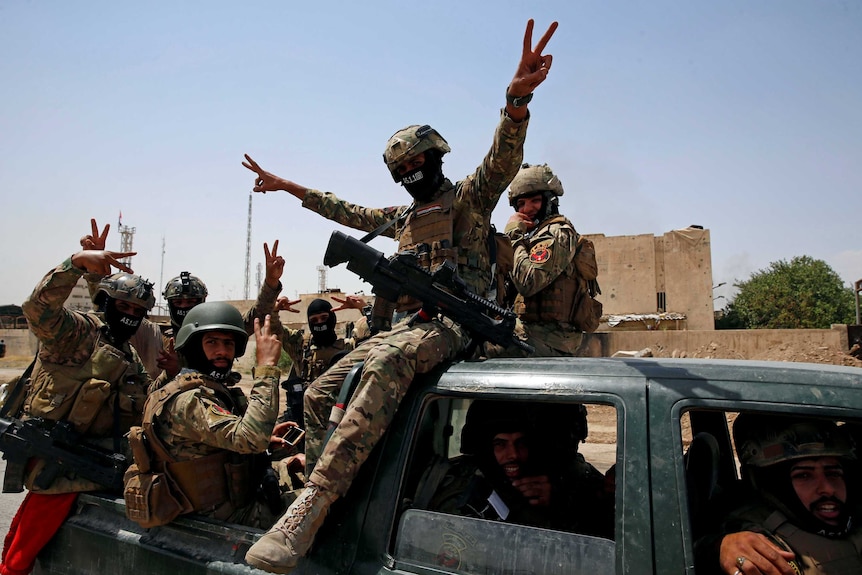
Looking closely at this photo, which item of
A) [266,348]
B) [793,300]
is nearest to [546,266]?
[266,348]

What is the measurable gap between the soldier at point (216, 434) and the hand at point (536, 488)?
1.03 metres

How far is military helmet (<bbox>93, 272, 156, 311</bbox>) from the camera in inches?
174

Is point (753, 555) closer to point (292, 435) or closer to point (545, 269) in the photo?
point (545, 269)

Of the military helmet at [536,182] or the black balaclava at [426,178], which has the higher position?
the military helmet at [536,182]

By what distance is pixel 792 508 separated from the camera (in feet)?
6.27

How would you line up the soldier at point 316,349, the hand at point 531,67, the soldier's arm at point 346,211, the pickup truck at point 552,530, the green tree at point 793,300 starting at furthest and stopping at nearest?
1. the green tree at point 793,300
2. the soldier at point 316,349
3. the soldier's arm at point 346,211
4. the hand at point 531,67
5. the pickup truck at point 552,530

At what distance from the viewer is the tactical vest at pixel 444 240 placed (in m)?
3.59

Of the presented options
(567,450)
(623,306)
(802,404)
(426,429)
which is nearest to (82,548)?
(426,429)

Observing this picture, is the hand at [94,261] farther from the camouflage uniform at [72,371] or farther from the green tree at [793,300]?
the green tree at [793,300]

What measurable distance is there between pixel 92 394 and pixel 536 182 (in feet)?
9.67

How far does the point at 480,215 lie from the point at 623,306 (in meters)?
30.0

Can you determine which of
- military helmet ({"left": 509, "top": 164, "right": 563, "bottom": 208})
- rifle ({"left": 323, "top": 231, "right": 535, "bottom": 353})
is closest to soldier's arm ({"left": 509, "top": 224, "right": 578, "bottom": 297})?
military helmet ({"left": 509, "top": 164, "right": 563, "bottom": 208})

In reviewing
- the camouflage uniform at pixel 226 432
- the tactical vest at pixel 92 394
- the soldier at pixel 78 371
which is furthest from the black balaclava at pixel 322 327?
the camouflage uniform at pixel 226 432

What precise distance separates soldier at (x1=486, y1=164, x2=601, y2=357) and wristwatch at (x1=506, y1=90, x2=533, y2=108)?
94cm
